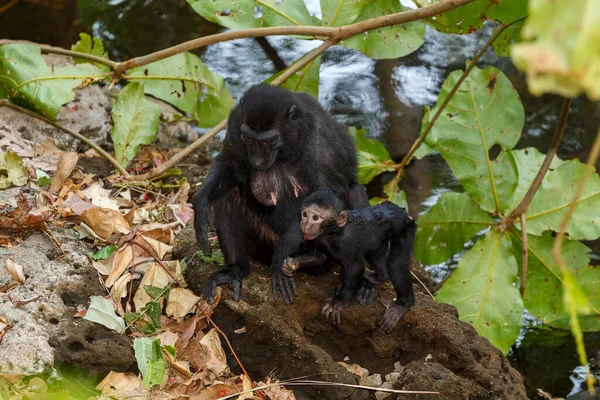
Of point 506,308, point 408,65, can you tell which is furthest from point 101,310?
point 408,65

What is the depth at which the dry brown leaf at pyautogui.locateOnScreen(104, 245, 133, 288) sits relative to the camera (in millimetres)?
5160

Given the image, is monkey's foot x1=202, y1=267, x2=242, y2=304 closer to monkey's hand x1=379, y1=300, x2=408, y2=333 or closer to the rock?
the rock

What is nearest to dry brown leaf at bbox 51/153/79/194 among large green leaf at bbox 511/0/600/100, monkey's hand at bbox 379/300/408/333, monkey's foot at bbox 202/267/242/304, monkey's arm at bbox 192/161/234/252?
monkey's arm at bbox 192/161/234/252

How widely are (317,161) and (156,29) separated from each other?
6.61m

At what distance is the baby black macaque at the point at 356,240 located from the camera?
4.80 m

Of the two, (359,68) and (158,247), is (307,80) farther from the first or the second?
(359,68)

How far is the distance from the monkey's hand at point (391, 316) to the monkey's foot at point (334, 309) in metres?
0.26

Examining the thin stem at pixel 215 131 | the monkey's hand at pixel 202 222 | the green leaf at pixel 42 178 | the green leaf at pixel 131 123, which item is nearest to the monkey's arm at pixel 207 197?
the monkey's hand at pixel 202 222

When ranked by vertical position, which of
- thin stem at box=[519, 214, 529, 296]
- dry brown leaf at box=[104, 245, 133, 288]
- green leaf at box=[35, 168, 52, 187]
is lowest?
thin stem at box=[519, 214, 529, 296]

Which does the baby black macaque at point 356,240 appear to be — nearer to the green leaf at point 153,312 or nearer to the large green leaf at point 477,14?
the green leaf at point 153,312

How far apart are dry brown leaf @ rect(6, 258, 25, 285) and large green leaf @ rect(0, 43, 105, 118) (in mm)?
2064

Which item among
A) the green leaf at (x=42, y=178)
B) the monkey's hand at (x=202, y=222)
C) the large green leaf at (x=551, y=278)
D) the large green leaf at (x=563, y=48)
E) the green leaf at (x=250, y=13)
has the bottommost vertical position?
the large green leaf at (x=551, y=278)

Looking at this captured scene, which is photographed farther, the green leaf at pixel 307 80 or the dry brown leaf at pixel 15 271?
the green leaf at pixel 307 80

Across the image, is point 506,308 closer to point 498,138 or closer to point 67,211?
point 498,138
